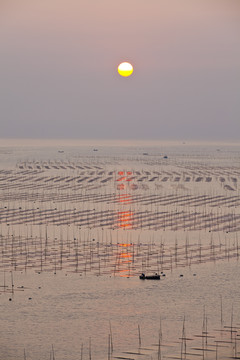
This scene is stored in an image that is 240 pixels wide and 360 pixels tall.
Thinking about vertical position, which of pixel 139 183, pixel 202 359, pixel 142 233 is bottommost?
pixel 202 359

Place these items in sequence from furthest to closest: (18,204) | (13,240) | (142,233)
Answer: (18,204) → (142,233) → (13,240)

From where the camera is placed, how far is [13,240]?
133ft

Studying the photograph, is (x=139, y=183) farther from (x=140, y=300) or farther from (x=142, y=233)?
(x=140, y=300)

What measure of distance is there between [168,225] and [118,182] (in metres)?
29.0

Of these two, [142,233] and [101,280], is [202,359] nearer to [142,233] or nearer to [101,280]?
[101,280]

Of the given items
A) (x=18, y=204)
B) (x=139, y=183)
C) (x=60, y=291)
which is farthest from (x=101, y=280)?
(x=139, y=183)

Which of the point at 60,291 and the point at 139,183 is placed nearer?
the point at 60,291

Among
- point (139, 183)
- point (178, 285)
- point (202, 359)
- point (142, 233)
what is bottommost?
point (202, 359)

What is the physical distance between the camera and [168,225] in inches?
1827

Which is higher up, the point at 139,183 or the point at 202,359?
the point at 139,183

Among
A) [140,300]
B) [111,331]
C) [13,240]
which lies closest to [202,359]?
[111,331]

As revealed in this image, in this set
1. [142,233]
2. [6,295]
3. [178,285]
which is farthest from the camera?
[142,233]

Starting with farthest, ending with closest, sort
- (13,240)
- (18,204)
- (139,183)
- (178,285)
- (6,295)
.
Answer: (139,183)
(18,204)
(13,240)
(178,285)
(6,295)

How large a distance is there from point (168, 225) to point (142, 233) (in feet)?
10.7
